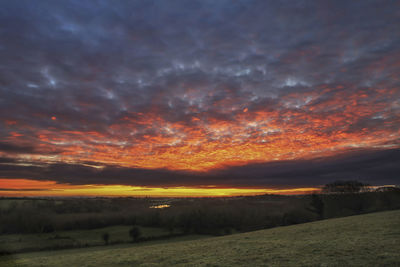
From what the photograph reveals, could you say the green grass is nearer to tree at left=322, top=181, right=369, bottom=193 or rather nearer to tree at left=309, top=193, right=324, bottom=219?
tree at left=309, top=193, right=324, bottom=219

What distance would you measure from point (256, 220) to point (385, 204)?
4784 cm

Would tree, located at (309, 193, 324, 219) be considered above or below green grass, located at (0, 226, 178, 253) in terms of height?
above

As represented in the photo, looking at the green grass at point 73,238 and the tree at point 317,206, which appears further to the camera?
the tree at point 317,206

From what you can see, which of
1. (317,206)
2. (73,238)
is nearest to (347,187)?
(317,206)

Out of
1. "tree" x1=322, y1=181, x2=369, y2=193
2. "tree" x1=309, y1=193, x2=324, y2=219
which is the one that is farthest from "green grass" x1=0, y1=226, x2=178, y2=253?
"tree" x1=322, y1=181, x2=369, y2=193

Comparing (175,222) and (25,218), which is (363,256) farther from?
(25,218)

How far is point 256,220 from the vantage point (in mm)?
110875

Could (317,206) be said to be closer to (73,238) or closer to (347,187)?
(347,187)

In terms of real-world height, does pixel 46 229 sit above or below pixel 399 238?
below

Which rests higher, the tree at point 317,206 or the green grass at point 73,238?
the tree at point 317,206

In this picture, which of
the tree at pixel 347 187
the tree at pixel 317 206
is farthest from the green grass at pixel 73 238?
the tree at pixel 347 187

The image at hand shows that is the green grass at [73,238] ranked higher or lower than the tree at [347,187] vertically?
lower

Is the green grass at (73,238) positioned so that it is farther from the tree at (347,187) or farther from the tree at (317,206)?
the tree at (347,187)

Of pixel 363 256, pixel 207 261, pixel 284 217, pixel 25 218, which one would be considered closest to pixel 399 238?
pixel 363 256
